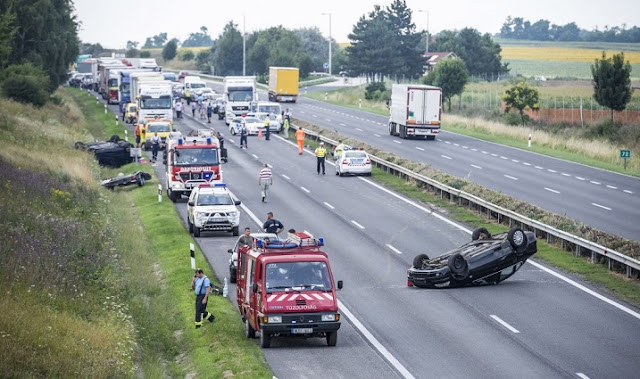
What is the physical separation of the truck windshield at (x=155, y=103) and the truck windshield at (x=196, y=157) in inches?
1183

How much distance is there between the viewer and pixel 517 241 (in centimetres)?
2811

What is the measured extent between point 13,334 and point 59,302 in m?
3.52

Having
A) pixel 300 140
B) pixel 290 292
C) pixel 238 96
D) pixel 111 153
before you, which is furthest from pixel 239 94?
pixel 290 292

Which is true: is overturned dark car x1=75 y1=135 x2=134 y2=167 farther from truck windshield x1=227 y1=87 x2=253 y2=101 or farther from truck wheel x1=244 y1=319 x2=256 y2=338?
truck wheel x1=244 y1=319 x2=256 y2=338

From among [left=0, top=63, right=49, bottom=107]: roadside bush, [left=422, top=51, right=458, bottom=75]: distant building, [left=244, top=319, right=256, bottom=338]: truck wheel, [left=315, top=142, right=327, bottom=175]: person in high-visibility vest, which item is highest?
[left=422, top=51, right=458, bottom=75]: distant building

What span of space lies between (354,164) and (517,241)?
26565 millimetres

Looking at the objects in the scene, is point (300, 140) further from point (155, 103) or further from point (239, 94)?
point (239, 94)

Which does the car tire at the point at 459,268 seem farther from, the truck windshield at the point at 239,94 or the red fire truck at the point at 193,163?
the truck windshield at the point at 239,94

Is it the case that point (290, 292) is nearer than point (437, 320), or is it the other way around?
point (290, 292)

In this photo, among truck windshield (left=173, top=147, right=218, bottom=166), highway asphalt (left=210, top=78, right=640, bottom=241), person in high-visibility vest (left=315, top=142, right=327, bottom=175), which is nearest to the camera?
highway asphalt (left=210, top=78, right=640, bottom=241)

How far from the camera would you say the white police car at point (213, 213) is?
Result: 122 ft

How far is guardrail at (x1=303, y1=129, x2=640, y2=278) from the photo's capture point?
30125 millimetres

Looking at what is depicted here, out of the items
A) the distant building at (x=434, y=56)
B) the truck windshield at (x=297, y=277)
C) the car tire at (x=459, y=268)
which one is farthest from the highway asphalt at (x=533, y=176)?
the distant building at (x=434, y=56)

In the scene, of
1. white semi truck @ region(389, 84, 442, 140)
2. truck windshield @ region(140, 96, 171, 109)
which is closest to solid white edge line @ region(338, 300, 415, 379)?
white semi truck @ region(389, 84, 442, 140)
